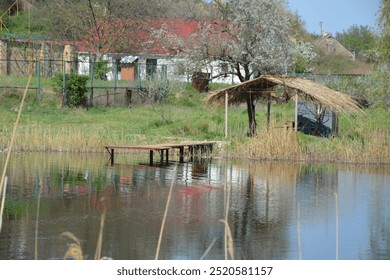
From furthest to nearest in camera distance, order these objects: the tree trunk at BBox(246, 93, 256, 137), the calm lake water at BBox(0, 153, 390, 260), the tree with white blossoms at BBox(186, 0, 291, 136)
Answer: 1. the tree with white blossoms at BBox(186, 0, 291, 136)
2. the tree trunk at BBox(246, 93, 256, 137)
3. the calm lake water at BBox(0, 153, 390, 260)

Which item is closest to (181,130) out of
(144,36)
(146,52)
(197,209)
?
(197,209)

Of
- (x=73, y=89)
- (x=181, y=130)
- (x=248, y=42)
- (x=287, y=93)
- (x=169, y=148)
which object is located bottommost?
(x=169, y=148)

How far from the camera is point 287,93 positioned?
24.7 m

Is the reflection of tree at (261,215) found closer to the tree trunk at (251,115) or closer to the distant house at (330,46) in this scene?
the tree trunk at (251,115)

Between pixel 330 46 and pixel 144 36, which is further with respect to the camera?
Result: pixel 330 46

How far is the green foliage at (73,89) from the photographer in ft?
95.8

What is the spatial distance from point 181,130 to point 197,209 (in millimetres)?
11192

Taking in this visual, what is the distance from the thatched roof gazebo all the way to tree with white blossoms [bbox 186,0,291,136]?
3.35 m

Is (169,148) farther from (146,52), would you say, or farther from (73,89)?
(146,52)

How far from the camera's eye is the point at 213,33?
99.9 feet

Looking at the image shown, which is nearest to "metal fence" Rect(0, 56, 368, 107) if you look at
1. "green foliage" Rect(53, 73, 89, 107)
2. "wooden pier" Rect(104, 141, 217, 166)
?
"green foliage" Rect(53, 73, 89, 107)

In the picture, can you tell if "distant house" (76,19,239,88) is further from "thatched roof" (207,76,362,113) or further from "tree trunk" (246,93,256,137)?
"tree trunk" (246,93,256,137)

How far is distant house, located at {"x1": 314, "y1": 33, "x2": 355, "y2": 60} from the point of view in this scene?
53.8m

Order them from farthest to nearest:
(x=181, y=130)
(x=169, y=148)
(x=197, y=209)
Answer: (x=181, y=130) → (x=169, y=148) → (x=197, y=209)
